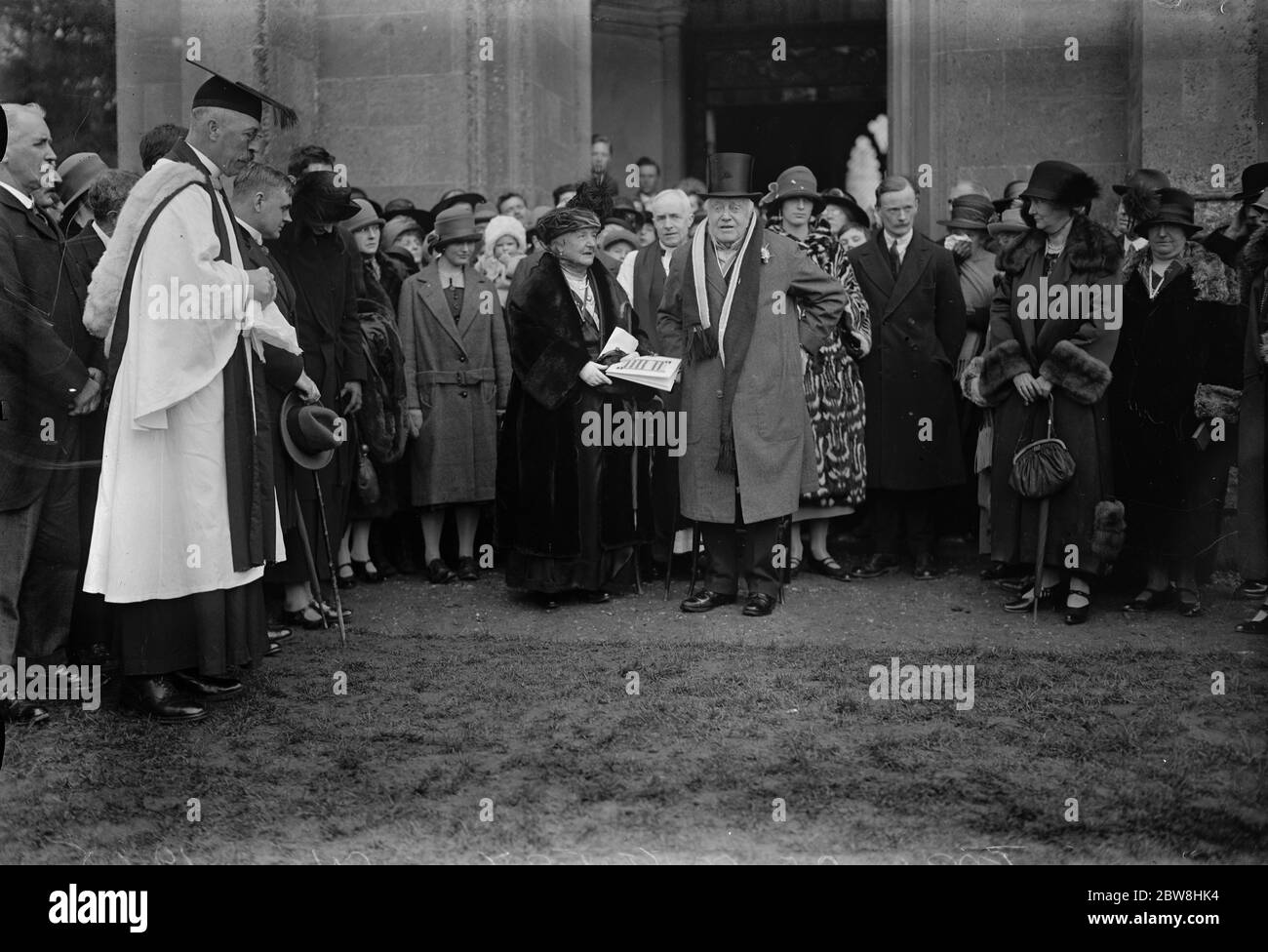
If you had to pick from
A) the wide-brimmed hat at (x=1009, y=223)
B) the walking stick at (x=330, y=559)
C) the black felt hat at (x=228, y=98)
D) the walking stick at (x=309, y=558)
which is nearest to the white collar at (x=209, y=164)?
the black felt hat at (x=228, y=98)

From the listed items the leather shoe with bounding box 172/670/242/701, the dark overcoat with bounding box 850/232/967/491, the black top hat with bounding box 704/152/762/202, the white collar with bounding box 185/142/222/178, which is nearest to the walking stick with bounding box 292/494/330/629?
the leather shoe with bounding box 172/670/242/701

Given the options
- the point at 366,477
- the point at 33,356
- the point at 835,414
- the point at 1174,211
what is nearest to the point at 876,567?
the point at 835,414

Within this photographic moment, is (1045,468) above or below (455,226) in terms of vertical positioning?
below

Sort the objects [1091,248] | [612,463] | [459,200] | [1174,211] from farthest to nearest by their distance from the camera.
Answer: [459,200], [612,463], [1174,211], [1091,248]

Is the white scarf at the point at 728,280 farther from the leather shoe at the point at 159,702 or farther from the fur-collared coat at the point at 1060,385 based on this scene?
the leather shoe at the point at 159,702

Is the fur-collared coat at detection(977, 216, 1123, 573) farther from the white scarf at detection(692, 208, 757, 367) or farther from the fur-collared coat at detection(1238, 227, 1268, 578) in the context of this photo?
the white scarf at detection(692, 208, 757, 367)

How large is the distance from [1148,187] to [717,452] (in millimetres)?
2582

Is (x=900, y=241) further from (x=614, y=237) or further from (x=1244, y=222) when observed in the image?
(x=1244, y=222)

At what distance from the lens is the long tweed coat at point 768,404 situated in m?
6.98

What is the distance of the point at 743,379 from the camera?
23.1 ft

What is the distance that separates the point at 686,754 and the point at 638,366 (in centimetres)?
270

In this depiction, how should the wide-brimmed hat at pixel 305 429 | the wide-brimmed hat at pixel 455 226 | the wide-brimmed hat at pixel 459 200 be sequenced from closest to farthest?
1. the wide-brimmed hat at pixel 305 429
2. the wide-brimmed hat at pixel 455 226
3. the wide-brimmed hat at pixel 459 200

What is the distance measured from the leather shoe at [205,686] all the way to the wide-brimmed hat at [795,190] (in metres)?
4.14
